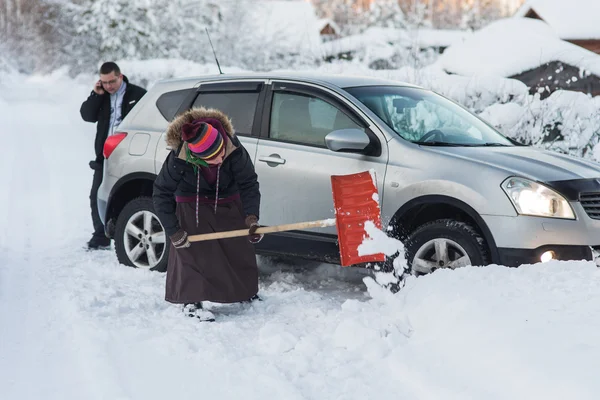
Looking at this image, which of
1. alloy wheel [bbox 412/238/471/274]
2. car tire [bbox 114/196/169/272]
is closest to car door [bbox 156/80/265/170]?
car tire [bbox 114/196/169/272]

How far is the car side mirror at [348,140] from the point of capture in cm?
503

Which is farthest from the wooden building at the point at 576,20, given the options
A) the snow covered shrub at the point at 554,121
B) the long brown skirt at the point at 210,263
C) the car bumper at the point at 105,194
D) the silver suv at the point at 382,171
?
the long brown skirt at the point at 210,263

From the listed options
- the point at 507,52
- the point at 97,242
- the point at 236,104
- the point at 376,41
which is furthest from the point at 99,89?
the point at 376,41

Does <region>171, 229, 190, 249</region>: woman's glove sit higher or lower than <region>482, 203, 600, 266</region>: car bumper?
lower

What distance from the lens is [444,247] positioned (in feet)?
15.8

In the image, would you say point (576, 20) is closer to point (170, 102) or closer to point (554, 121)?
point (554, 121)

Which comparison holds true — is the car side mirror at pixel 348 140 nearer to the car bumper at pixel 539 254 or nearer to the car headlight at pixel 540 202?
the car headlight at pixel 540 202

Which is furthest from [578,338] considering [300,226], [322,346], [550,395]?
[300,226]

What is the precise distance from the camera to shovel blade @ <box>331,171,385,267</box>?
4.51m

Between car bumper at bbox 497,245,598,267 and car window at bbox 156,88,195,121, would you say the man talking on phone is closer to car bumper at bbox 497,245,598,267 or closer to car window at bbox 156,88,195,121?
car window at bbox 156,88,195,121

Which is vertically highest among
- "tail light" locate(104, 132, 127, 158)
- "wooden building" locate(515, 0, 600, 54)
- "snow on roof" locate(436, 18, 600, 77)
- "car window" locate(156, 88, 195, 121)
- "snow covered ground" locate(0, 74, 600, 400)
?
"wooden building" locate(515, 0, 600, 54)

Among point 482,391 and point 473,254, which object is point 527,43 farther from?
point 482,391

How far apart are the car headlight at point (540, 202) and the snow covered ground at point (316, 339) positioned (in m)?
0.33

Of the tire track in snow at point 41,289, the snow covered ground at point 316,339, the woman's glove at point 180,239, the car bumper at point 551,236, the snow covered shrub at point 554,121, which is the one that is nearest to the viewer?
the snow covered ground at point 316,339
